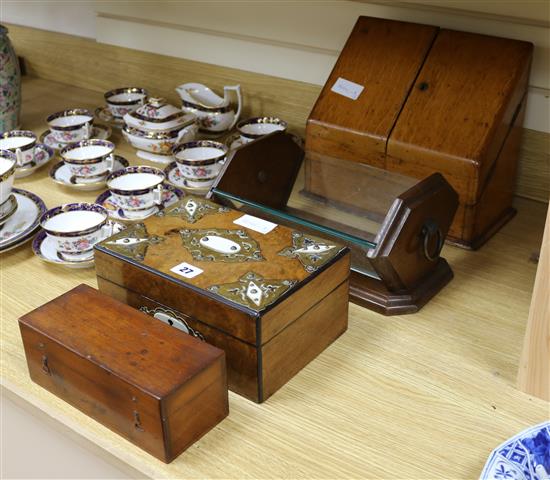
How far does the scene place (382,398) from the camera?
819mm

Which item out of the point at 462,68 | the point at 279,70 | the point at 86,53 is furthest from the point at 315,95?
the point at 86,53

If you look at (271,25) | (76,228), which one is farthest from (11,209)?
(271,25)

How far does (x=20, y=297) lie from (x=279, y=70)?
672 mm

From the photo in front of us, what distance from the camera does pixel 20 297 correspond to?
99 centimetres

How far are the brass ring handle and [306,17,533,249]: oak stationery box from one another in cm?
11

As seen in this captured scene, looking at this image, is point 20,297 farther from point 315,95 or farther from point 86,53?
point 86,53

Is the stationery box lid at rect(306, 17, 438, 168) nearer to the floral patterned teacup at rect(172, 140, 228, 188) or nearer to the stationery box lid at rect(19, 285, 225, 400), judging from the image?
the floral patterned teacup at rect(172, 140, 228, 188)

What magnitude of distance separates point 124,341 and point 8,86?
0.83 meters

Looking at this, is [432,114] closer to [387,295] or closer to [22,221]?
[387,295]

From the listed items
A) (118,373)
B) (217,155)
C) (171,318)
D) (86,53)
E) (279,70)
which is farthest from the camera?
(86,53)

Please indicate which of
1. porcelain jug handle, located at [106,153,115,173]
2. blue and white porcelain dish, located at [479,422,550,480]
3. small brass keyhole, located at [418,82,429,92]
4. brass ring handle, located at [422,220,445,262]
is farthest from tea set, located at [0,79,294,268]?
blue and white porcelain dish, located at [479,422,550,480]

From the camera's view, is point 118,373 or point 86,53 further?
point 86,53

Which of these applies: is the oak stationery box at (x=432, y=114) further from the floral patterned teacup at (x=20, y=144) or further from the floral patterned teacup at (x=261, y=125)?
the floral patterned teacup at (x=20, y=144)

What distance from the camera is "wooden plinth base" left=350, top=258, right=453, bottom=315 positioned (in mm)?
946
